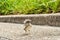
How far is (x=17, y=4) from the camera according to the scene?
22.8 ft

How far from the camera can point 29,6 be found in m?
6.40

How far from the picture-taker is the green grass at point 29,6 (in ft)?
19.3

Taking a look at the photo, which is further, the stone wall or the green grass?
the green grass

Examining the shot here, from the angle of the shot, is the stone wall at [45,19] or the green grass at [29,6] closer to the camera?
the stone wall at [45,19]

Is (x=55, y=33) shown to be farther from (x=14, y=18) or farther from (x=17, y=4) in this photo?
(x=17, y=4)

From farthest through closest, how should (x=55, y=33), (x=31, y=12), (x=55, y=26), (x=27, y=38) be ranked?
(x=31, y=12), (x=55, y=26), (x=55, y=33), (x=27, y=38)

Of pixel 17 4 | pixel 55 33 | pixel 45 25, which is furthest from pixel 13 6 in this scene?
pixel 55 33

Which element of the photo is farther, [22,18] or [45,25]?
[22,18]

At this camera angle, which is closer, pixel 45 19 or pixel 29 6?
pixel 45 19

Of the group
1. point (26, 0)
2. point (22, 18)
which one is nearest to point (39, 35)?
point (22, 18)

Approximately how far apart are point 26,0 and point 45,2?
2.38 ft

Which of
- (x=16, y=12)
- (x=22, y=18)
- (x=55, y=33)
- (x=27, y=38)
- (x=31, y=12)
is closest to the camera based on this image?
(x=27, y=38)

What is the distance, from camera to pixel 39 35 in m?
4.04

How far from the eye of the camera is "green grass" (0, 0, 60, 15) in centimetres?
590
